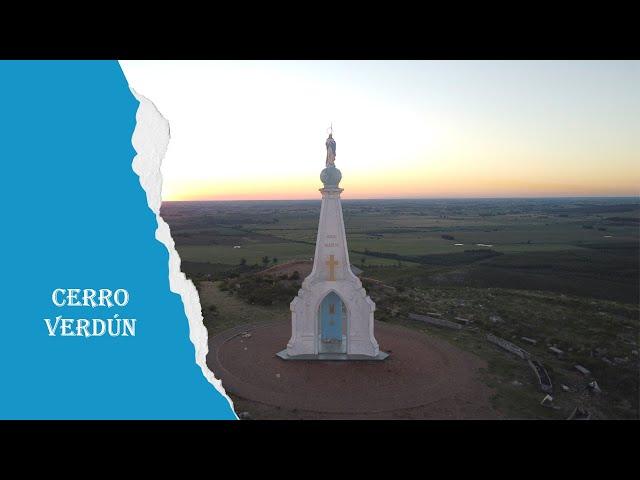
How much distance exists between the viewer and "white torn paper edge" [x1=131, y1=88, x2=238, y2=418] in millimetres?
9812

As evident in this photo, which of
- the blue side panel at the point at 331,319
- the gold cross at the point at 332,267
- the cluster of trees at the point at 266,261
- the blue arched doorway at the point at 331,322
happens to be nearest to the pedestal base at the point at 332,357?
the blue arched doorway at the point at 331,322

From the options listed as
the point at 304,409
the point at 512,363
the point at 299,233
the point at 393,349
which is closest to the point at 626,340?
the point at 512,363

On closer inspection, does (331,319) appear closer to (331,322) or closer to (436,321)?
(331,322)

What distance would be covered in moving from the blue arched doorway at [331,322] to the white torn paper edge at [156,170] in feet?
35.0

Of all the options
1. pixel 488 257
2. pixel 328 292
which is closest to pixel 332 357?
pixel 328 292

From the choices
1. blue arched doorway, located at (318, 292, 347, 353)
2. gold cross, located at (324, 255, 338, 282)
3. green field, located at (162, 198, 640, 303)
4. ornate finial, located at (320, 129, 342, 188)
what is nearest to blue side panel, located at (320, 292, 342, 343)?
blue arched doorway, located at (318, 292, 347, 353)

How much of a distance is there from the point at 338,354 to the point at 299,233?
7431 centimetres

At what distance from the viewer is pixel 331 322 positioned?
2064 cm

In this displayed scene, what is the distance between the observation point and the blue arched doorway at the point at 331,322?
20.5 metres

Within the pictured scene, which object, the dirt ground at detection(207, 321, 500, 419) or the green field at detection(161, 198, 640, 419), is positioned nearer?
the dirt ground at detection(207, 321, 500, 419)

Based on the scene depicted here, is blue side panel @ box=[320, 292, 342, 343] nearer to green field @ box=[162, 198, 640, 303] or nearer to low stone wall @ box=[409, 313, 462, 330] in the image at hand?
low stone wall @ box=[409, 313, 462, 330]

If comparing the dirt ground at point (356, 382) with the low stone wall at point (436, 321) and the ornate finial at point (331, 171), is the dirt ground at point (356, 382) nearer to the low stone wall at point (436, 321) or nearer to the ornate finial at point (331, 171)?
the low stone wall at point (436, 321)

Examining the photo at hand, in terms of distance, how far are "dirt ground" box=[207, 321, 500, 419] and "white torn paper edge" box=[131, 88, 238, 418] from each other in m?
6.85

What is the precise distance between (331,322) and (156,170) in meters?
12.6
